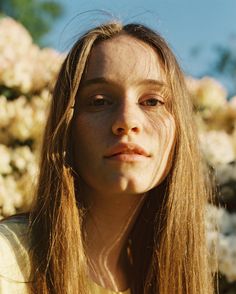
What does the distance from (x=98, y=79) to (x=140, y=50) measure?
0.17m

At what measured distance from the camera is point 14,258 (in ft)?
6.04

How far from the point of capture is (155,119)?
1.94 metres

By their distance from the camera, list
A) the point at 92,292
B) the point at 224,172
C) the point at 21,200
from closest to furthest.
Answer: the point at 92,292, the point at 21,200, the point at 224,172

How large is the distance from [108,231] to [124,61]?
20.1 inches

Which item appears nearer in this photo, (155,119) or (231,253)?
(155,119)

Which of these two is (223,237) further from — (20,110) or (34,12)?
(34,12)

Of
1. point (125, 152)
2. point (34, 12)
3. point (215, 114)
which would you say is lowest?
point (125, 152)

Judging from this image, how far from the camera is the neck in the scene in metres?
2.02

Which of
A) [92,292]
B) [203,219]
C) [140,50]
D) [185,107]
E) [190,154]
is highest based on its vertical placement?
[140,50]

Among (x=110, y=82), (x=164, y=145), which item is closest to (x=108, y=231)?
(x=164, y=145)

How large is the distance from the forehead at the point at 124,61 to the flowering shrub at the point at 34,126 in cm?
80

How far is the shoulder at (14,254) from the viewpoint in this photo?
1798 mm

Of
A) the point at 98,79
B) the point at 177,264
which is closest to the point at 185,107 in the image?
the point at 98,79

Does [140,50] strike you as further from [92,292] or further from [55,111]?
[92,292]
